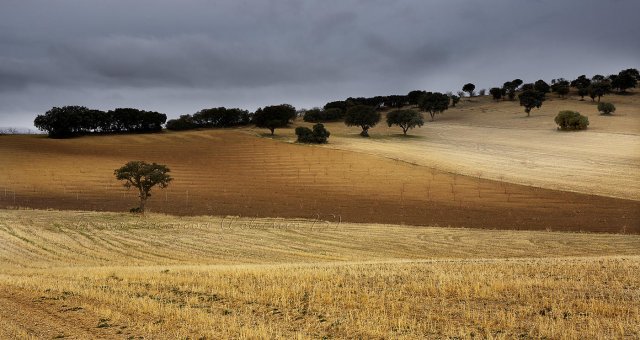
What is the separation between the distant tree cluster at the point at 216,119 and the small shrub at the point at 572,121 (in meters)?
75.7

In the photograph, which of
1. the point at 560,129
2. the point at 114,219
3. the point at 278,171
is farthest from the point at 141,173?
the point at 560,129

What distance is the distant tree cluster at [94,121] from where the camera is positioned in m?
116

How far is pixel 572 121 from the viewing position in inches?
4584

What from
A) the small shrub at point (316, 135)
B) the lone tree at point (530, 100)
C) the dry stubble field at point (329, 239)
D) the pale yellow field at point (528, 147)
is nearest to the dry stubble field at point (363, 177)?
the pale yellow field at point (528, 147)

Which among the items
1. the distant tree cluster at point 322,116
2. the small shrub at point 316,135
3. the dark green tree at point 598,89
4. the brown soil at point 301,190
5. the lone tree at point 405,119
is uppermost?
the dark green tree at point 598,89

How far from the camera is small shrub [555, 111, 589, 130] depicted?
116 metres

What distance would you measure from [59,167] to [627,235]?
71526mm

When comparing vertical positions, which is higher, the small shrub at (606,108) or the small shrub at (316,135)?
the small shrub at (606,108)

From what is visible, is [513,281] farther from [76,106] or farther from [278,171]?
[76,106]

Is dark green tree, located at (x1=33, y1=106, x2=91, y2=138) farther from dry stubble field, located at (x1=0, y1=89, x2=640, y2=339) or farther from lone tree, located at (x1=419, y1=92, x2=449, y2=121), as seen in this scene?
lone tree, located at (x1=419, y1=92, x2=449, y2=121)

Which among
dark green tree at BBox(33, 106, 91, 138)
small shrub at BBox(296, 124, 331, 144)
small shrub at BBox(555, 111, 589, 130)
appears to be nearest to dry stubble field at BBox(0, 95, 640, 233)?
small shrub at BBox(555, 111, 589, 130)

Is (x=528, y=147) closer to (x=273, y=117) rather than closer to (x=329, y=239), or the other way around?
(x=273, y=117)

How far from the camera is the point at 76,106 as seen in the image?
4889 inches

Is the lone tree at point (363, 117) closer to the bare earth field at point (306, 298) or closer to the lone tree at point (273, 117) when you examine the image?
the lone tree at point (273, 117)
